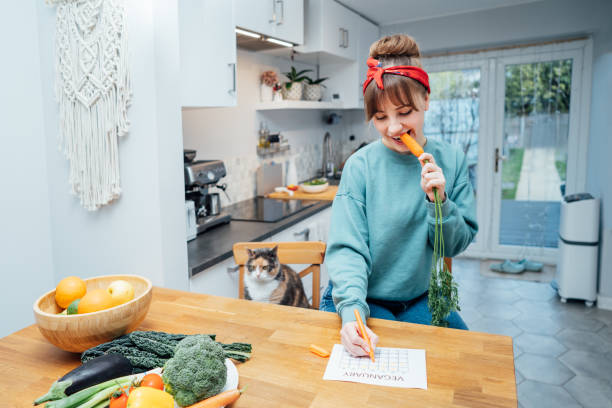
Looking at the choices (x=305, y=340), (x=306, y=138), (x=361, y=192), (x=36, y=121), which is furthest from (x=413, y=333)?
(x=306, y=138)

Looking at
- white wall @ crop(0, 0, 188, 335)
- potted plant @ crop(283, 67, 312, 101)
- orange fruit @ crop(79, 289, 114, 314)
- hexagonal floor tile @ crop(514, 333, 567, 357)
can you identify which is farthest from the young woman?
potted plant @ crop(283, 67, 312, 101)

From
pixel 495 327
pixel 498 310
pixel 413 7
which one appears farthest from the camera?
pixel 413 7

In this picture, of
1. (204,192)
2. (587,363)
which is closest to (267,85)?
(204,192)

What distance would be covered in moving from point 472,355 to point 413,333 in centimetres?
16

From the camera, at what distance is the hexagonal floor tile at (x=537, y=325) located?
3.09 meters

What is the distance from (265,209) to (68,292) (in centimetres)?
187

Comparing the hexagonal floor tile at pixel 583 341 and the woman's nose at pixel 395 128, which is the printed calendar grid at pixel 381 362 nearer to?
the woman's nose at pixel 395 128

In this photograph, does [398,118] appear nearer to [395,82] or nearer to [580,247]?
[395,82]

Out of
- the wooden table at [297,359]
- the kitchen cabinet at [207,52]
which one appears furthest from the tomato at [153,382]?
the kitchen cabinet at [207,52]

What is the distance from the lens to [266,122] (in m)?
3.55

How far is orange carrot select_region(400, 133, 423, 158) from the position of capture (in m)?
1.20

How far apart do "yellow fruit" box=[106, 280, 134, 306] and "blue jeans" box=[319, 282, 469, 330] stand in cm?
61

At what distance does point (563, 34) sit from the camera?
13.2 ft

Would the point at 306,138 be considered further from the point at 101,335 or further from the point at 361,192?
the point at 101,335
